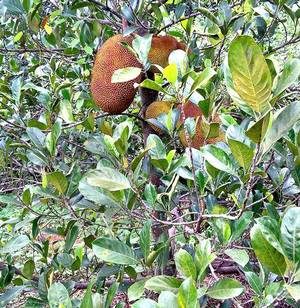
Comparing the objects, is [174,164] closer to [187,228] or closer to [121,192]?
[121,192]

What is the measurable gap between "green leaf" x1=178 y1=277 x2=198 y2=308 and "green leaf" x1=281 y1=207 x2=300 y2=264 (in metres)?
0.09

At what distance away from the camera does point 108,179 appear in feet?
1.82

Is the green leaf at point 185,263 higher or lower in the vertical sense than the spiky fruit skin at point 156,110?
higher

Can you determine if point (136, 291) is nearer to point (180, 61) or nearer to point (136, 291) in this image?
point (136, 291)

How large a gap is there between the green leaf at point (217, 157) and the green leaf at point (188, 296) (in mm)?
171

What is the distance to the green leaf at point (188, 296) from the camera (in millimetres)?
415

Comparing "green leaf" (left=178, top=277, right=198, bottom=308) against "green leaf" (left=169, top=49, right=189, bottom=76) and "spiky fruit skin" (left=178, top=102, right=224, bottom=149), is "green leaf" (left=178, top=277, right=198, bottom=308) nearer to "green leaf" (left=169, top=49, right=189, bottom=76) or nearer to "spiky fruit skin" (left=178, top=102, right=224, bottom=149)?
"green leaf" (left=169, top=49, right=189, bottom=76)

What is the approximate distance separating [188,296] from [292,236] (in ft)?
0.36

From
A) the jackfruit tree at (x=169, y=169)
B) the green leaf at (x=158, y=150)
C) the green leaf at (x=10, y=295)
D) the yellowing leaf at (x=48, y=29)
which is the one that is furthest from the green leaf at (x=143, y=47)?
the yellowing leaf at (x=48, y=29)

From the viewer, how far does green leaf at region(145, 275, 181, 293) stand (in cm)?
52

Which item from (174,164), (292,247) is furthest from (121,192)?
(292,247)

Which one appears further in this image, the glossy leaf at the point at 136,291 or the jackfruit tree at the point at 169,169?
the glossy leaf at the point at 136,291

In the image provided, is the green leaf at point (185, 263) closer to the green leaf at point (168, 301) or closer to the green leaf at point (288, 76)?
the green leaf at point (168, 301)

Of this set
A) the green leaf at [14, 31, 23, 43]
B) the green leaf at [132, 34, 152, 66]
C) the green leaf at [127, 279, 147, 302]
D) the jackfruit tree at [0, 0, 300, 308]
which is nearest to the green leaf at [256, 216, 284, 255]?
the jackfruit tree at [0, 0, 300, 308]
